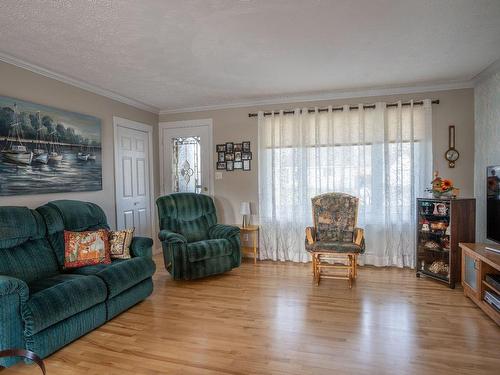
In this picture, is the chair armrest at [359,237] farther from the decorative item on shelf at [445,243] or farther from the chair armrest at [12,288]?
the chair armrest at [12,288]

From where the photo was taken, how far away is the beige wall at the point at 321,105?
12.8ft

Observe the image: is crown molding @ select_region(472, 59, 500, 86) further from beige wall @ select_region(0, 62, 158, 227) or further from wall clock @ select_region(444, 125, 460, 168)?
beige wall @ select_region(0, 62, 158, 227)

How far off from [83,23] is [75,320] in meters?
2.31

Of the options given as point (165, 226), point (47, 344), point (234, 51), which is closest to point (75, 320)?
point (47, 344)

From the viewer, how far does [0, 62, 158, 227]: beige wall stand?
2.91 m

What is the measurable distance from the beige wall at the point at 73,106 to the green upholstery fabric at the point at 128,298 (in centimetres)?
134

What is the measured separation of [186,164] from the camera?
511 centimetres

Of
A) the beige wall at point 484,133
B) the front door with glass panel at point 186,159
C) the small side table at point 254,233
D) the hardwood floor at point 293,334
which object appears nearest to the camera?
the hardwood floor at point 293,334

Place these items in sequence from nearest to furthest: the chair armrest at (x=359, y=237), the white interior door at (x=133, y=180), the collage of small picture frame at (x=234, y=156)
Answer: the chair armrest at (x=359, y=237) < the white interior door at (x=133, y=180) < the collage of small picture frame at (x=234, y=156)

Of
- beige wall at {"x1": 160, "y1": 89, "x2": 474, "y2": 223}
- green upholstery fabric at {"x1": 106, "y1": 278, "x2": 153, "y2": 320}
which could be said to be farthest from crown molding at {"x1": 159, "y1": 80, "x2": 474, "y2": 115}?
green upholstery fabric at {"x1": 106, "y1": 278, "x2": 153, "y2": 320}

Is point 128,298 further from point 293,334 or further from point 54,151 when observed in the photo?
point 54,151

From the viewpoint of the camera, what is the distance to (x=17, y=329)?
200cm

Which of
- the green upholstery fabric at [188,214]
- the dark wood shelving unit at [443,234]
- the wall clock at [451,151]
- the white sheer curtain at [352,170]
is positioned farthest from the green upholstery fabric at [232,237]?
the wall clock at [451,151]

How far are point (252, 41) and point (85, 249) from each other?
253 centimetres
